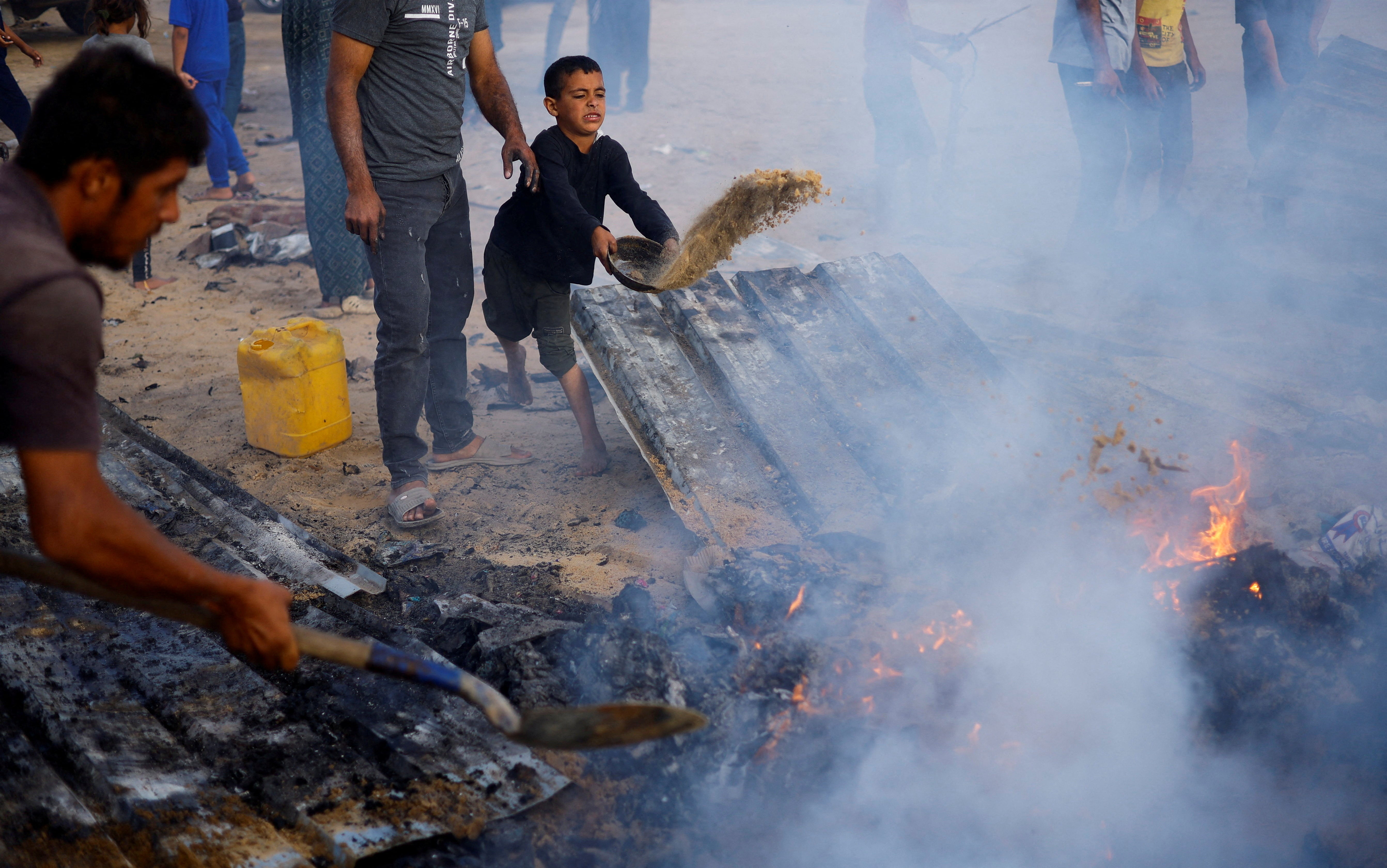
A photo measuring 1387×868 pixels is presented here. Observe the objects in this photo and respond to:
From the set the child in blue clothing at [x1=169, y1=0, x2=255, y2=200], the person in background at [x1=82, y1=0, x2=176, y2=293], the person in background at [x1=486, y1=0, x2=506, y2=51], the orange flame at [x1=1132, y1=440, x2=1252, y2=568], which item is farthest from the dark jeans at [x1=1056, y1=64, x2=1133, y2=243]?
the person in background at [x1=486, y1=0, x2=506, y2=51]

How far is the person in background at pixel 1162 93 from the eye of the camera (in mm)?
5883

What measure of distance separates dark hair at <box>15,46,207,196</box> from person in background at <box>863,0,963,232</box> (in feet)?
20.7

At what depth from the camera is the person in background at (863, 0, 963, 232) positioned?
7352mm

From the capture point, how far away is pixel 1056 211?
7.39m

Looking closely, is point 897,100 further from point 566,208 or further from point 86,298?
point 86,298

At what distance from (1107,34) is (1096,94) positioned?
370mm

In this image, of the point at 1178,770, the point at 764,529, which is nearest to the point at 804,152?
the point at 764,529

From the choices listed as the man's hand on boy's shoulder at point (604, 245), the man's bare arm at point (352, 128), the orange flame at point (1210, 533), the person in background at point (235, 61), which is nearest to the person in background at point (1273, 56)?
the orange flame at point (1210, 533)

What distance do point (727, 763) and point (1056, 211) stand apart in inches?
257

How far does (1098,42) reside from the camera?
569 cm

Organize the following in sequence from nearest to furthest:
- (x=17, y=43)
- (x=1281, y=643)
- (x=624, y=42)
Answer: (x=1281, y=643) → (x=17, y=43) → (x=624, y=42)

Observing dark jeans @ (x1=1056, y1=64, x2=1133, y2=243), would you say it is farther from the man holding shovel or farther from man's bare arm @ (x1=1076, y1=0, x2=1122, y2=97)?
the man holding shovel

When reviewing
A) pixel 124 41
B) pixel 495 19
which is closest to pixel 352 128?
pixel 124 41

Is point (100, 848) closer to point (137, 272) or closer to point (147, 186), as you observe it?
point (147, 186)
